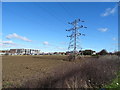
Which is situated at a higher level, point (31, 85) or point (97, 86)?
point (31, 85)

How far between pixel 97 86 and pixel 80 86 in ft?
6.30

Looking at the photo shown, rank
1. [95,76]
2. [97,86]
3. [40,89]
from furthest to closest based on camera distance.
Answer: [95,76]
[97,86]
[40,89]

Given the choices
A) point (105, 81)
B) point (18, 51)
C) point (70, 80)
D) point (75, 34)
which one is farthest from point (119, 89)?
point (18, 51)

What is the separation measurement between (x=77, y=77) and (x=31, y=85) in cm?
239

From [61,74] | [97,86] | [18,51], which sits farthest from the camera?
[18,51]

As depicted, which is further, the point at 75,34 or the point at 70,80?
the point at 75,34

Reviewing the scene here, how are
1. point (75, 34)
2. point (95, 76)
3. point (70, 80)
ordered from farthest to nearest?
point (75, 34), point (95, 76), point (70, 80)

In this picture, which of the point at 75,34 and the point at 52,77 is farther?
the point at 75,34

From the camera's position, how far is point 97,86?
8.59 meters

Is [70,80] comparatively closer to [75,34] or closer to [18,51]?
[75,34]

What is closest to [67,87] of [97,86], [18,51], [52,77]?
[52,77]

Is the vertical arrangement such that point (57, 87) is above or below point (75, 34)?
below

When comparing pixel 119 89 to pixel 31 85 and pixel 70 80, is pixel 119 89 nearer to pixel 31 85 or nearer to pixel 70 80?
pixel 70 80

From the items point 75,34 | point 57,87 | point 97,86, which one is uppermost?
point 75,34
